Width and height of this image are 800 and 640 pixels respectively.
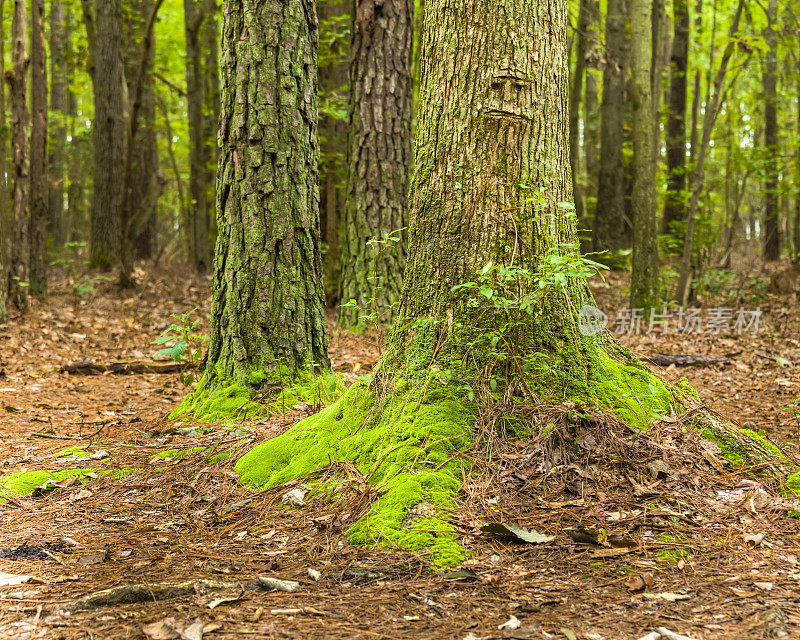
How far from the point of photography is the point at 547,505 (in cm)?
280

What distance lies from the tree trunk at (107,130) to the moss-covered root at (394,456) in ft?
37.2

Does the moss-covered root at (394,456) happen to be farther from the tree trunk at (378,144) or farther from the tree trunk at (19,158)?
the tree trunk at (19,158)

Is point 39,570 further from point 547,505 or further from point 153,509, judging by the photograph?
point 547,505

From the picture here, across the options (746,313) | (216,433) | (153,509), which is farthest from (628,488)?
(746,313)

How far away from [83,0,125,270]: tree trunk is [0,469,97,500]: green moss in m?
10.6

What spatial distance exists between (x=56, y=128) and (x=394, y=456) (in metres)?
21.3

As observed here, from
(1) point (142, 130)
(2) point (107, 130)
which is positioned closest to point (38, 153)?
(2) point (107, 130)

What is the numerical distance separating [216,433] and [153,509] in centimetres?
100

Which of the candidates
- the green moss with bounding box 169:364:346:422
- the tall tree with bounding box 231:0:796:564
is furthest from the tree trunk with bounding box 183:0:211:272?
the tall tree with bounding box 231:0:796:564

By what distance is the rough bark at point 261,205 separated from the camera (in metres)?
4.80

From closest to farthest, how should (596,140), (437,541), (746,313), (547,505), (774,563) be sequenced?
(774,563) < (437,541) < (547,505) < (746,313) < (596,140)

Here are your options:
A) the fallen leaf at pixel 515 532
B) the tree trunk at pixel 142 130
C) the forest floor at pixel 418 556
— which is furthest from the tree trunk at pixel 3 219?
the fallen leaf at pixel 515 532

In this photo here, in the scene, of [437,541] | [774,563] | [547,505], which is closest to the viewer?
[774,563]

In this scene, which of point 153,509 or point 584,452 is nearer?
point 584,452
